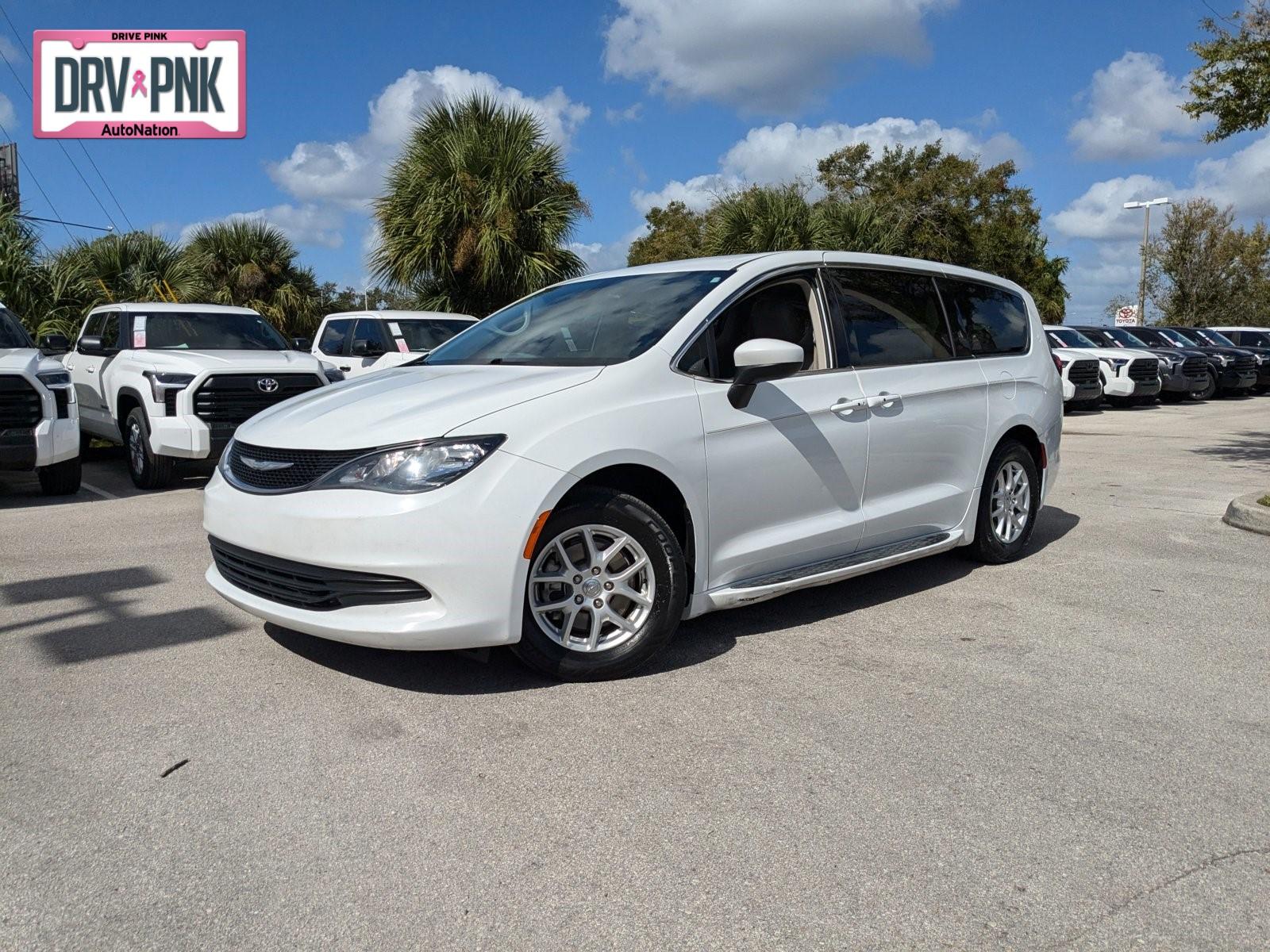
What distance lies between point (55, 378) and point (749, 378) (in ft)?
24.2

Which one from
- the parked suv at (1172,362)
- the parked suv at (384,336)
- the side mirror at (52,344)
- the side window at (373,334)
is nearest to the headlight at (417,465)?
the side mirror at (52,344)

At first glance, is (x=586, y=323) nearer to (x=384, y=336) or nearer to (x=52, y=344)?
(x=52, y=344)

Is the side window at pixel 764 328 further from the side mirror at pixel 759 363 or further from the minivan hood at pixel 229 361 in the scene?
the minivan hood at pixel 229 361

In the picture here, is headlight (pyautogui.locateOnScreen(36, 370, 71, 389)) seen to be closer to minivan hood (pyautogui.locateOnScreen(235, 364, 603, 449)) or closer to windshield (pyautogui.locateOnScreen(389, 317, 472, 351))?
windshield (pyautogui.locateOnScreen(389, 317, 472, 351))

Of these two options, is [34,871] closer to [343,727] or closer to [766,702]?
[343,727]

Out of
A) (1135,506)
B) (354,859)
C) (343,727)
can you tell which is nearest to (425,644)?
(343,727)

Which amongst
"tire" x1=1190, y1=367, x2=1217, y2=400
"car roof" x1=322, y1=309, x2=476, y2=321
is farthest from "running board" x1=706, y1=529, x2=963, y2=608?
"tire" x1=1190, y1=367, x2=1217, y2=400

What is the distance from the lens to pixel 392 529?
3922 mm

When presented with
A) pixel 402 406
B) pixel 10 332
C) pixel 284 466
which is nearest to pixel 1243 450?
pixel 402 406

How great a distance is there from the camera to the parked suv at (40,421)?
9.17m

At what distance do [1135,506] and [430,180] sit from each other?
1411cm

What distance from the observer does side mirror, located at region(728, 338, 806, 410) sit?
4.55 m

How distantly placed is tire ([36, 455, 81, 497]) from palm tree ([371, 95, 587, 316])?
9941 mm

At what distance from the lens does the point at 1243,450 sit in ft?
44.3
